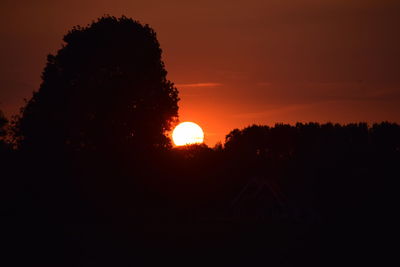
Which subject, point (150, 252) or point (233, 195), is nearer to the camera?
point (150, 252)

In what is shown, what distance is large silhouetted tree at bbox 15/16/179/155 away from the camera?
54.1m

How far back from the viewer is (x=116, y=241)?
4172cm

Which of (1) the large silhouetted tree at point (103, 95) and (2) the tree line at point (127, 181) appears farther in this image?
(1) the large silhouetted tree at point (103, 95)

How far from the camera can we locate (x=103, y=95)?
2122 inches

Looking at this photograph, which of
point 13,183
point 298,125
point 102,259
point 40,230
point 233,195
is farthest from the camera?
point 298,125

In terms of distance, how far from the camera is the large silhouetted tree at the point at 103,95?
177ft

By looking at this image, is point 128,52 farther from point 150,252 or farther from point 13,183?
point 150,252

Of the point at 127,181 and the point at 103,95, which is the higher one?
the point at 103,95

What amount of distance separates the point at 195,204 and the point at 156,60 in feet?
58.0

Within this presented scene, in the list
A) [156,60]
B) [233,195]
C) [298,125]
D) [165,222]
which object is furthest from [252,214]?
[298,125]

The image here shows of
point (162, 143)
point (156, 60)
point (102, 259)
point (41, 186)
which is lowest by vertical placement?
point (102, 259)

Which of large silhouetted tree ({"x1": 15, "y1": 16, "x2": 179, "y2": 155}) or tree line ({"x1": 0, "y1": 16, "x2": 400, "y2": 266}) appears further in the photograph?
large silhouetted tree ({"x1": 15, "y1": 16, "x2": 179, "y2": 155})

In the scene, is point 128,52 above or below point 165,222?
above

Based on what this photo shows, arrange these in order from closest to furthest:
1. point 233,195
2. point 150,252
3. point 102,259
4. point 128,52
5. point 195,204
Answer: point 102,259 → point 150,252 → point 128,52 → point 195,204 → point 233,195
